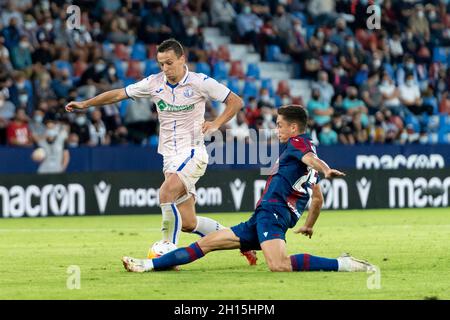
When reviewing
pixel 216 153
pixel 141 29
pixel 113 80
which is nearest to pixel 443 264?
pixel 216 153

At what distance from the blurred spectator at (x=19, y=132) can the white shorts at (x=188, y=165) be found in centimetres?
1066

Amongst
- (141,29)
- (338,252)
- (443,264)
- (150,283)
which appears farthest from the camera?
(141,29)

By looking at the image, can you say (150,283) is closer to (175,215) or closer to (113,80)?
(175,215)

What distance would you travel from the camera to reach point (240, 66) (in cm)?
2811

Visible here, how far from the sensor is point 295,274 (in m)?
11.0

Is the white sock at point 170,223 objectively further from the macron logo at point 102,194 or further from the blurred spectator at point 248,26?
the blurred spectator at point 248,26

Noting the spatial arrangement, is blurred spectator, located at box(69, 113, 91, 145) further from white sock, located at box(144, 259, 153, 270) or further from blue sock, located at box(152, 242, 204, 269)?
blue sock, located at box(152, 242, 204, 269)

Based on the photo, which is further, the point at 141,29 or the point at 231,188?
the point at 141,29

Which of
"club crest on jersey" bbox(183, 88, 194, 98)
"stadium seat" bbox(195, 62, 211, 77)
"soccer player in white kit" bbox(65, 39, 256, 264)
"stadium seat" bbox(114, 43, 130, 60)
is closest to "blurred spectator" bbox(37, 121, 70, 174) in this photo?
"stadium seat" bbox(114, 43, 130, 60)

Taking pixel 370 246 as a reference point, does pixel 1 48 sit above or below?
above

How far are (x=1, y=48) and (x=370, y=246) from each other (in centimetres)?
1187

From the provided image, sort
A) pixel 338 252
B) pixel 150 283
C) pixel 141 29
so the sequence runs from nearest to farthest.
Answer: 1. pixel 150 283
2. pixel 338 252
3. pixel 141 29

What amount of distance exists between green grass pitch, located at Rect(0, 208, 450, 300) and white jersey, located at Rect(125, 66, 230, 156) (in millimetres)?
1376

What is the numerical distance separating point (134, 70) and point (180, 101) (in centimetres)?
1320
